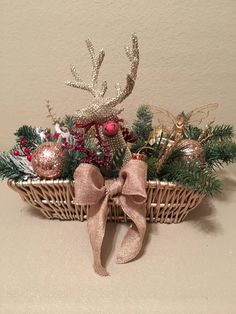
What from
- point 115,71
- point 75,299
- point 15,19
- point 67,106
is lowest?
point 75,299

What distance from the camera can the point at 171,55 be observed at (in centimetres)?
89

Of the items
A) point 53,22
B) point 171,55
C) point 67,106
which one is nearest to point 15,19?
point 53,22

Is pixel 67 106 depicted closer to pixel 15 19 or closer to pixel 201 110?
pixel 15 19

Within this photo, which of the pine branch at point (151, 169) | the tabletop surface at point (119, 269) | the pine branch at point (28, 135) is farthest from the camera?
the pine branch at point (28, 135)

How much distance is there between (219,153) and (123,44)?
0.40 metres

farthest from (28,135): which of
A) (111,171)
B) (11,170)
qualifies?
(111,171)

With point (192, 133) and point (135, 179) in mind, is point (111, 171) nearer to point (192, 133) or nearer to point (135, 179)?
point (135, 179)

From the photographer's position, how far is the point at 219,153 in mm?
730

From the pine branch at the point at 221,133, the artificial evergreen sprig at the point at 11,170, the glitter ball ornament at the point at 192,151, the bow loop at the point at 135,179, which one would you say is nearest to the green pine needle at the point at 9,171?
the artificial evergreen sprig at the point at 11,170

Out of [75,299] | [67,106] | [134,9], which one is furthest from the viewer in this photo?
[67,106]

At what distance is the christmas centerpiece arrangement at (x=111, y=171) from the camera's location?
24.0 inches

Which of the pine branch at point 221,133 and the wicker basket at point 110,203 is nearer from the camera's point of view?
the wicker basket at point 110,203

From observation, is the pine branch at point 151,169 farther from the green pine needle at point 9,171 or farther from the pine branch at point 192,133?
the green pine needle at point 9,171

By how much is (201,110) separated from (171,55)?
18 centimetres
